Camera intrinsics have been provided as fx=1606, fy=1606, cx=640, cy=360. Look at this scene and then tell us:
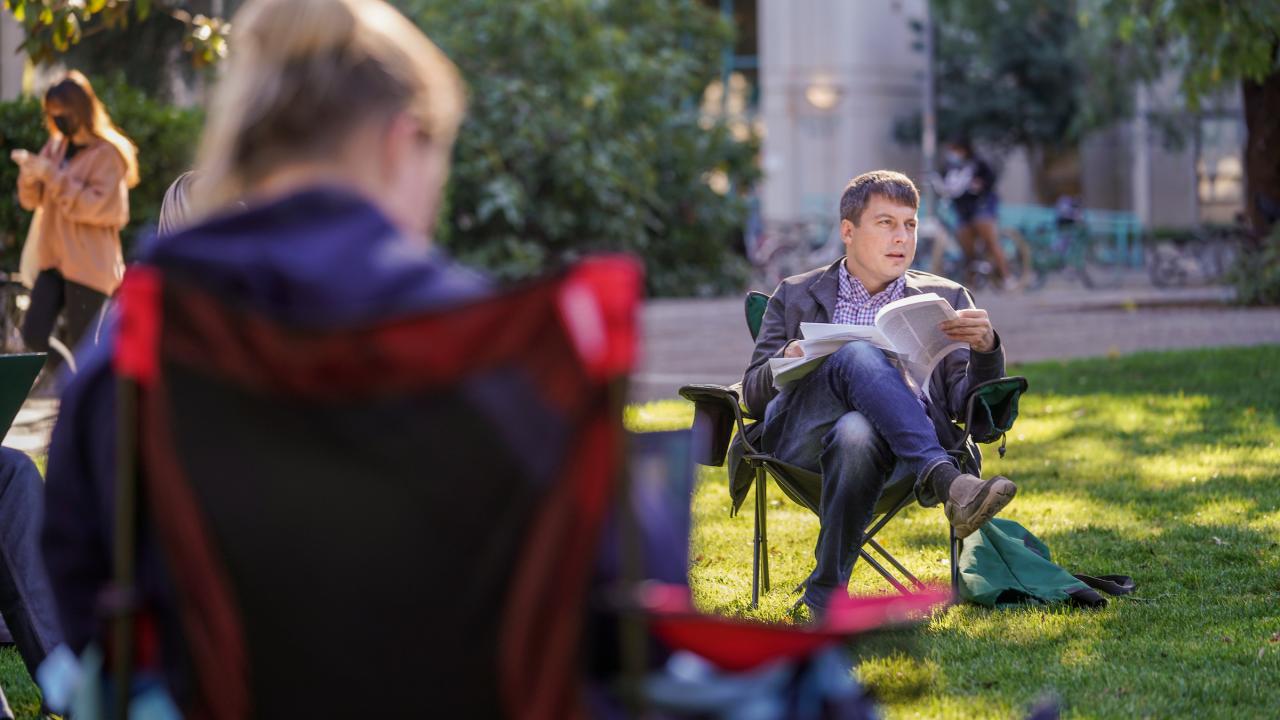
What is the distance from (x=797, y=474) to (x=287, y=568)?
11.0ft

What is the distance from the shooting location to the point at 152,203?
13.5m

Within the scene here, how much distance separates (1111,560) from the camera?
5754 mm

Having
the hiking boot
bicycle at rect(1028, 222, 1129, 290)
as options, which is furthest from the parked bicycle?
the hiking boot

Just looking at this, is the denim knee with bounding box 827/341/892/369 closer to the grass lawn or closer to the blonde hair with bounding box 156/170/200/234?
the grass lawn

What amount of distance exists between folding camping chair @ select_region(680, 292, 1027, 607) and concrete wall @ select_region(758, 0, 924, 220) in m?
29.6

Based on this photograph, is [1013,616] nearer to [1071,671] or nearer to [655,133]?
[1071,671]

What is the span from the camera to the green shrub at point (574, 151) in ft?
58.8

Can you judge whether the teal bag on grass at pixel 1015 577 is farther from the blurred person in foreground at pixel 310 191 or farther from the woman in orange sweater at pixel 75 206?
the woman in orange sweater at pixel 75 206

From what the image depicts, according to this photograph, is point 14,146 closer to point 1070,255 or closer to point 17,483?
point 17,483

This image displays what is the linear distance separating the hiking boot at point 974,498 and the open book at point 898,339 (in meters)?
0.44

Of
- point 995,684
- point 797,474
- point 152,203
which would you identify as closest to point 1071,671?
point 995,684

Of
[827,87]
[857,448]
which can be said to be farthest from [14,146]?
[827,87]

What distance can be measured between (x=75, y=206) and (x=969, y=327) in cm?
600

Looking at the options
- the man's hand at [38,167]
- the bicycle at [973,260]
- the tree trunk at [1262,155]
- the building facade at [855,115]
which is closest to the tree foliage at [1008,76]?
the building facade at [855,115]
